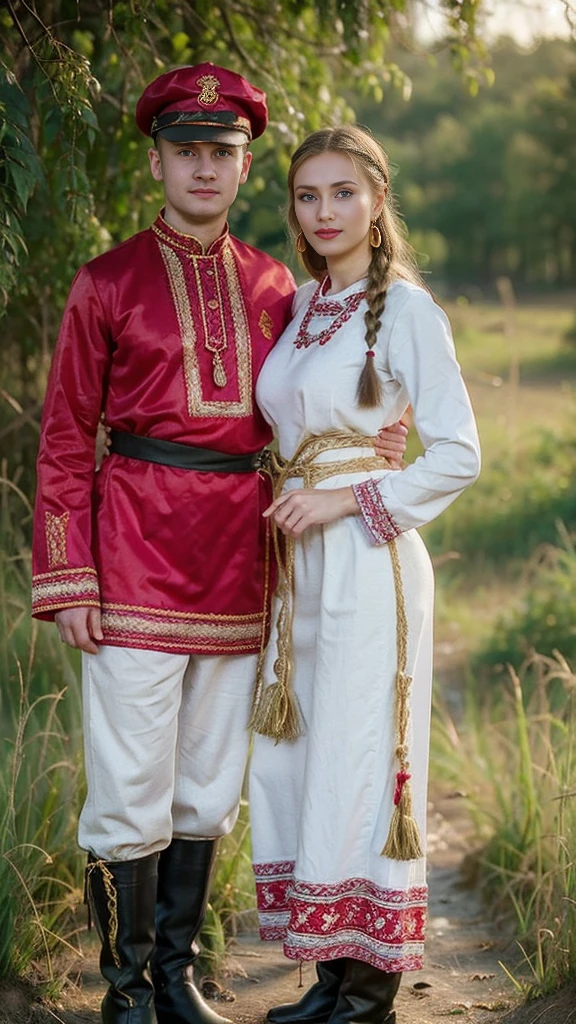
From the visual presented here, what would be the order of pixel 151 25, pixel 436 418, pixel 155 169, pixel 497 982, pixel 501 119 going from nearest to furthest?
pixel 436 418 < pixel 155 169 < pixel 497 982 < pixel 151 25 < pixel 501 119

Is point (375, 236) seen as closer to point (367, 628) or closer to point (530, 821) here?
point (367, 628)

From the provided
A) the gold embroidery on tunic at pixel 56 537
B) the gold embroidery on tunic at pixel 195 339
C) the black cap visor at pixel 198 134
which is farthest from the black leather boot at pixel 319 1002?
the black cap visor at pixel 198 134

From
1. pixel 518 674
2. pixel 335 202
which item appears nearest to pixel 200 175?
pixel 335 202

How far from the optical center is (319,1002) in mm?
3086

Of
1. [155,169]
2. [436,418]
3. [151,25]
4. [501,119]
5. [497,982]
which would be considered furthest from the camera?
[501,119]

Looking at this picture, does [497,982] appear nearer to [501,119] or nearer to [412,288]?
[412,288]

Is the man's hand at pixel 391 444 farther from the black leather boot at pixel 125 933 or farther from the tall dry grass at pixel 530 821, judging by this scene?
the black leather boot at pixel 125 933

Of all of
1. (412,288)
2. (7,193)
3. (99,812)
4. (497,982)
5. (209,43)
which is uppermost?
(209,43)

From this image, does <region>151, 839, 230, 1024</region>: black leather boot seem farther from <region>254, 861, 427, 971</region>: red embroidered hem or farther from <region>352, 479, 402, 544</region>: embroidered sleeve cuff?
<region>352, 479, 402, 544</region>: embroidered sleeve cuff

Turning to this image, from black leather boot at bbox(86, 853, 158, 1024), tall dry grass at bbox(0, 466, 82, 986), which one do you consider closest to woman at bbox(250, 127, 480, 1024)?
black leather boot at bbox(86, 853, 158, 1024)

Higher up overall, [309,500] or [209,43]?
[209,43]

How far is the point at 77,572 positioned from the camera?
2814mm

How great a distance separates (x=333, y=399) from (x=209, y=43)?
6.46 feet

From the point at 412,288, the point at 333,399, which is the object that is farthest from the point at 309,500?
the point at 412,288
